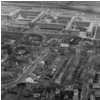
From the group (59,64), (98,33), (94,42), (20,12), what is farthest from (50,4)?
(59,64)

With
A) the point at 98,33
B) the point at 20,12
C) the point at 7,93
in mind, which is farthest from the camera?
the point at 20,12

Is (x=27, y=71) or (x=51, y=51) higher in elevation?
(x=51, y=51)

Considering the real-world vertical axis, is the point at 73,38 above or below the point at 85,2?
below

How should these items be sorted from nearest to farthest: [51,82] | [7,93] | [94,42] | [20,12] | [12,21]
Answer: [7,93], [51,82], [94,42], [12,21], [20,12]

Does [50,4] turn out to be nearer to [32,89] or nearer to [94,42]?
[94,42]

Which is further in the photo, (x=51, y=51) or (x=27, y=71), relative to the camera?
(x=51, y=51)

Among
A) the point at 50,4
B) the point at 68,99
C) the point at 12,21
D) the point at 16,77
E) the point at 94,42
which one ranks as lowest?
the point at 68,99

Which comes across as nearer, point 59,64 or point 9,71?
point 9,71
